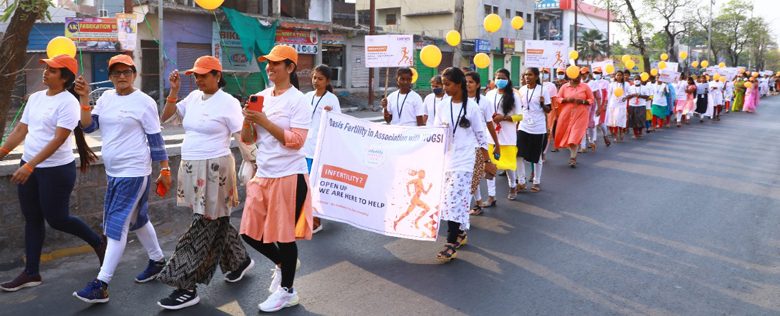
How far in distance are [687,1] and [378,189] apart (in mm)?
40458

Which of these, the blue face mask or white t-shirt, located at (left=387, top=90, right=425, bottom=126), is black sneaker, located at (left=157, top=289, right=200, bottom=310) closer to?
white t-shirt, located at (left=387, top=90, right=425, bottom=126)

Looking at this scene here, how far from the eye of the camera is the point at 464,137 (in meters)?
6.11

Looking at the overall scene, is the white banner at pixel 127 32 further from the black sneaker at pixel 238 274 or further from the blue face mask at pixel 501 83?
the black sneaker at pixel 238 274

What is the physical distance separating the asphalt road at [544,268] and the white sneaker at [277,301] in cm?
10

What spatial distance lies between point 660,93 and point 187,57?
54.3ft

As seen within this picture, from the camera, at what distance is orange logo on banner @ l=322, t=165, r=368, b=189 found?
6.12 metres

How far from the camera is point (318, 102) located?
265 inches

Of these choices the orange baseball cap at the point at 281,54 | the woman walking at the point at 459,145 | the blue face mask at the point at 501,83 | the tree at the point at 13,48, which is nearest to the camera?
the orange baseball cap at the point at 281,54

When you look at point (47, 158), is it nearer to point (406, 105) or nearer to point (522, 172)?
point (406, 105)

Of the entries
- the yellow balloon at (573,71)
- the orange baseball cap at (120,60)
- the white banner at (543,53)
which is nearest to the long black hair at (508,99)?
the yellow balloon at (573,71)

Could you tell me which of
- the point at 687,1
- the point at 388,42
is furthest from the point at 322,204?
the point at 687,1

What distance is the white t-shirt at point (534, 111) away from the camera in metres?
9.30

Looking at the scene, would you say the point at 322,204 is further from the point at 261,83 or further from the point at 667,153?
the point at 261,83

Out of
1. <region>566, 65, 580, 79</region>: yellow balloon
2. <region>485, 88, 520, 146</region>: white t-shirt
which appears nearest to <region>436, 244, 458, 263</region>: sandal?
<region>485, 88, 520, 146</region>: white t-shirt
